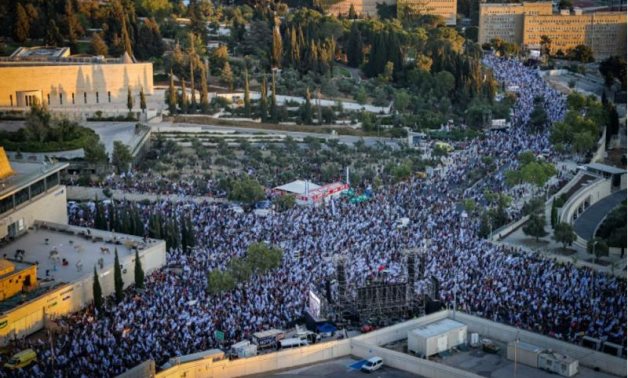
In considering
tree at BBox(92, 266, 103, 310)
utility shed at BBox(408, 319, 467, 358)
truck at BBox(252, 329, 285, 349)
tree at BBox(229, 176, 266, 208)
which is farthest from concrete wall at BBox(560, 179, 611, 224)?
tree at BBox(92, 266, 103, 310)

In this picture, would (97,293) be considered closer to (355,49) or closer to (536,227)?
(536,227)

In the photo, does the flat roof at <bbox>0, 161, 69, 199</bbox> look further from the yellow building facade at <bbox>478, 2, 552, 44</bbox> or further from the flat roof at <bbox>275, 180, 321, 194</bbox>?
the yellow building facade at <bbox>478, 2, 552, 44</bbox>

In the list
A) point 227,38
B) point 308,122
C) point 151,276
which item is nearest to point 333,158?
point 308,122

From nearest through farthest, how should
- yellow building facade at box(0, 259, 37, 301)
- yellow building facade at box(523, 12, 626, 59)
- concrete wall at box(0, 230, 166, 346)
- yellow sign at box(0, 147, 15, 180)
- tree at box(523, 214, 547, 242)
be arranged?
concrete wall at box(0, 230, 166, 346) < yellow building facade at box(0, 259, 37, 301) < yellow sign at box(0, 147, 15, 180) < tree at box(523, 214, 547, 242) < yellow building facade at box(523, 12, 626, 59)

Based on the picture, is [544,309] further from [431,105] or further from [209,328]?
[431,105]

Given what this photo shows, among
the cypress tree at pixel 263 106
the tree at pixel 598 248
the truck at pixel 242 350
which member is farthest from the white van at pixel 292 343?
the cypress tree at pixel 263 106

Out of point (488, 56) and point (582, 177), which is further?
point (488, 56)
